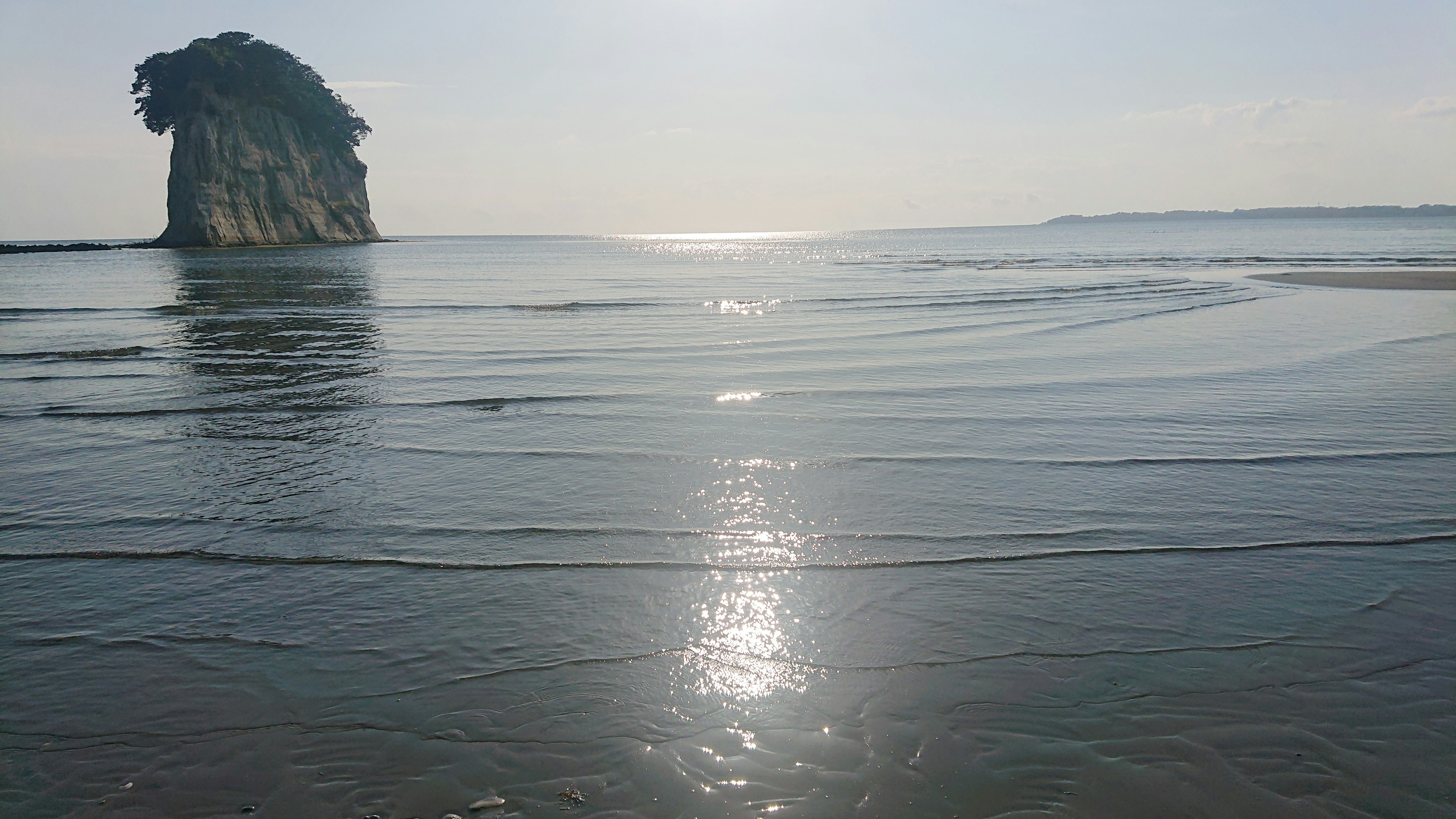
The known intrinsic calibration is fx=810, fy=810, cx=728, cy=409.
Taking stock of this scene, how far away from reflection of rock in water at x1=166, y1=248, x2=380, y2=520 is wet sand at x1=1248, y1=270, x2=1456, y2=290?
3510 cm

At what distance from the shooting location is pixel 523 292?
35406mm

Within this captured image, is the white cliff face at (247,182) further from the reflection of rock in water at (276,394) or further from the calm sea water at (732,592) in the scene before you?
the calm sea water at (732,592)

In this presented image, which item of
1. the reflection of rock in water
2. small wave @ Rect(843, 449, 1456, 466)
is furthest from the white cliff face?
small wave @ Rect(843, 449, 1456, 466)

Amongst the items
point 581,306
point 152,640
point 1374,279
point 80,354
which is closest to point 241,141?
point 581,306

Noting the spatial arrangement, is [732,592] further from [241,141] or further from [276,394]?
[241,141]

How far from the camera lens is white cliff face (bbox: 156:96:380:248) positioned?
88.6 metres

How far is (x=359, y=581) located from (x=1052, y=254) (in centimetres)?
7398

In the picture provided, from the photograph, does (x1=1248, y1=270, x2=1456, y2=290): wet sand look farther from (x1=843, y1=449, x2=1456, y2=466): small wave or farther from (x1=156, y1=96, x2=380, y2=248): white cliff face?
(x1=156, y1=96, x2=380, y2=248): white cliff face

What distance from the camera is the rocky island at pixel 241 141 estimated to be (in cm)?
8912

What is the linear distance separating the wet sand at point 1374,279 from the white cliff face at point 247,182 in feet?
322

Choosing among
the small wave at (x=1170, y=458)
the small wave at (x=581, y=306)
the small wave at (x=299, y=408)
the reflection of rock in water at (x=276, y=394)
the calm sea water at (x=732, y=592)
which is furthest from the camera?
the small wave at (x=581, y=306)

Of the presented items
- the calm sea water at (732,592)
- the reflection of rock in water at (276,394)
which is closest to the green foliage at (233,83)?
the reflection of rock in water at (276,394)

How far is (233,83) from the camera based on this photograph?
95125mm

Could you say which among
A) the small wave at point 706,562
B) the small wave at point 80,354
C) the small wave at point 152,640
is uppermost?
the small wave at point 80,354
